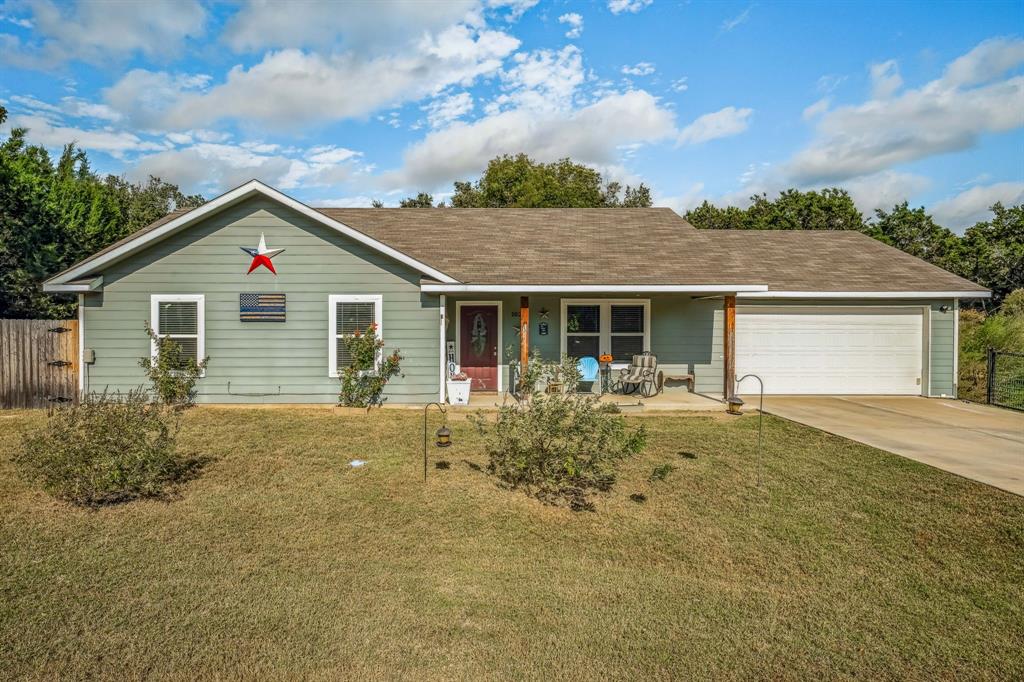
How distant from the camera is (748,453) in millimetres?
7074

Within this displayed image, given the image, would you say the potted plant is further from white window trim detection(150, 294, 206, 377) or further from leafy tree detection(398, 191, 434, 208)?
leafy tree detection(398, 191, 434, 208)

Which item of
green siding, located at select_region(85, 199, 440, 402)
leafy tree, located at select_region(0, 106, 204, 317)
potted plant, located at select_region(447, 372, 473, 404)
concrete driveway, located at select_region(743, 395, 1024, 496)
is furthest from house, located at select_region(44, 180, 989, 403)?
leafy tree, located at select_region(0, 106, 204, 317)

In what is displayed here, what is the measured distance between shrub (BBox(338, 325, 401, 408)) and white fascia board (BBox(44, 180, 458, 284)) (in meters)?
1.53

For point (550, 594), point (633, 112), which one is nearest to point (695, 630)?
point (550, 594)

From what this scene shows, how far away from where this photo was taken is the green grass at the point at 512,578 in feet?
9.30

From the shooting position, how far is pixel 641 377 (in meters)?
11.3

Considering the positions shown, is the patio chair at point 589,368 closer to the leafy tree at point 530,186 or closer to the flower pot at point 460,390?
the flower pot at point 460,390

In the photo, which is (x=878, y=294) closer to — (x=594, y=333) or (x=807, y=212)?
(x=594, y=333)

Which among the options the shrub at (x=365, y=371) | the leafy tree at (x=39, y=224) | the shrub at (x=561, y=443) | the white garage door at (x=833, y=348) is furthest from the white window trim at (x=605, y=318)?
the leafy tree at (x=39, y=224)

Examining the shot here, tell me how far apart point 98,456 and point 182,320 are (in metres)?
5.88

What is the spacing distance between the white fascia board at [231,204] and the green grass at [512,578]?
4.79 m

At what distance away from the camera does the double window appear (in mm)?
10031

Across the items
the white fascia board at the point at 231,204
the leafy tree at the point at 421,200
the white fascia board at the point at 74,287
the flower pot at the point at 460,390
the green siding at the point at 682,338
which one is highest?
the leafy tree at the point at 421,200

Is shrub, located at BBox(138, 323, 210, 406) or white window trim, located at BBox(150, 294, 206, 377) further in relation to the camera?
white window trim, located at BBox(150, 294, 206, 377)
